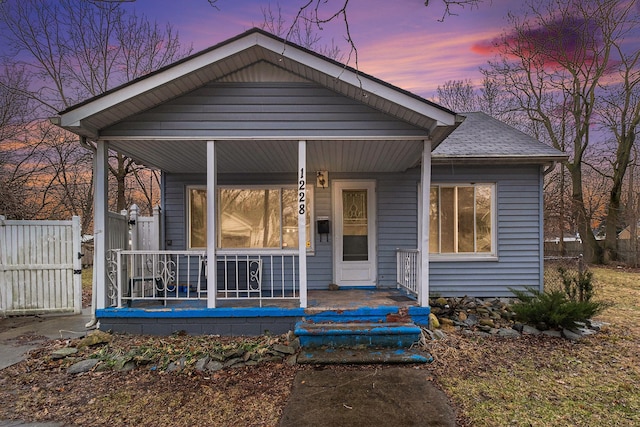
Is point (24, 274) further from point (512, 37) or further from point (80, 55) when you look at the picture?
point (512, 37)

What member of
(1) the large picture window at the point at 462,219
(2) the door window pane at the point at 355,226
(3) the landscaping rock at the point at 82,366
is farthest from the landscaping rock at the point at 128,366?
(1) the large picture window at the point at 462,219

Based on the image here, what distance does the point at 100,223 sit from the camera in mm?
5160

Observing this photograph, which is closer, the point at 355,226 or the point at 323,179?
the point at 323,179

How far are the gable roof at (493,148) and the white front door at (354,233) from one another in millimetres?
1539

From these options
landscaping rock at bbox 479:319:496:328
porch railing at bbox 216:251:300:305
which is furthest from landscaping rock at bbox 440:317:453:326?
porch railing at bbox 216:251:300:305

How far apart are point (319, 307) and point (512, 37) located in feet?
59.4

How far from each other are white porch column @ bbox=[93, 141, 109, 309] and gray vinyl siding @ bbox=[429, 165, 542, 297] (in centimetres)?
567

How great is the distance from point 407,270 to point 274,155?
2922 millimetres

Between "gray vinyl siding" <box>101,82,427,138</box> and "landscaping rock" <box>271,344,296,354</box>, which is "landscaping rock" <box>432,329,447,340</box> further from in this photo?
"gray vinyl siding" <box>101,82,427,138</box>

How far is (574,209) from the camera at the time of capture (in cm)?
1645

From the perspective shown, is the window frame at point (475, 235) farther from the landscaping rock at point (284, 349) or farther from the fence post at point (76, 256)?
the fence post at point (76, 256)

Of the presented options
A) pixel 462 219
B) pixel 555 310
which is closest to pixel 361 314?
pixel 555 310

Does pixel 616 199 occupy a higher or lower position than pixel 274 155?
lower

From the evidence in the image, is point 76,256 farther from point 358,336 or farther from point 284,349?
point 358,336
